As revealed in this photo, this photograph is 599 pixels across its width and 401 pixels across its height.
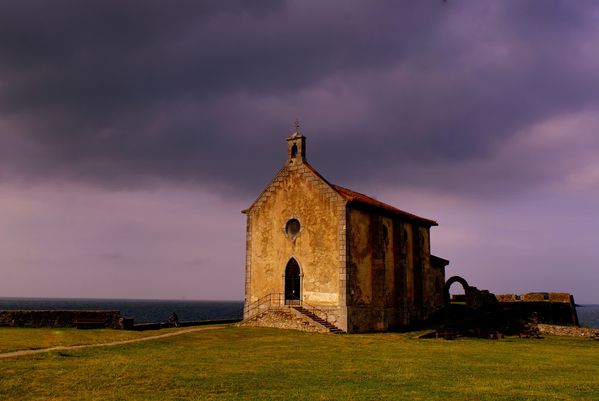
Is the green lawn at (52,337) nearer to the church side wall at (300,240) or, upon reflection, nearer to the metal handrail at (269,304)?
the metal handrail at (269,304)

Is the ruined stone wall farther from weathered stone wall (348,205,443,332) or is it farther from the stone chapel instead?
the stone chapel

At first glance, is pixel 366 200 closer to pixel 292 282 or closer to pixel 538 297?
pixel 292 282

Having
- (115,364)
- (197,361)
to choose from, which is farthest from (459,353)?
(115,364)

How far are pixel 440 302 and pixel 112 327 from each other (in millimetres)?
27396

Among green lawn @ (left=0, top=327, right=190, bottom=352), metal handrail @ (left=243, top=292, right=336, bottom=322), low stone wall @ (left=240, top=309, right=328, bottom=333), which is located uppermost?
metal handrail @ (left=243, top=292, right=336, bottom=322)

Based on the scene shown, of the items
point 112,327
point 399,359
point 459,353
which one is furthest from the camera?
point 112,327

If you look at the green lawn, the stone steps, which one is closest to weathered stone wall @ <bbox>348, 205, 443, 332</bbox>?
the stone steps

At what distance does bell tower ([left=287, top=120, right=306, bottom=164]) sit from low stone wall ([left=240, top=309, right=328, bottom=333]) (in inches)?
370

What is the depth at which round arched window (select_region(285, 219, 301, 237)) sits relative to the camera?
32.4m

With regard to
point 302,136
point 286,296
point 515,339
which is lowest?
point 515,339

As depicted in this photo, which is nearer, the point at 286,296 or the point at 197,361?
the point at 197,361

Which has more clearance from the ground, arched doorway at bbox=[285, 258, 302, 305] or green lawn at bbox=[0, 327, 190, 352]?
arched doorway at bbox=[285, 258, 302, 305]

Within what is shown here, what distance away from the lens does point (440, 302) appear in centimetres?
4431

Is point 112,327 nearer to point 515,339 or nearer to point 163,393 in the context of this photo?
point 163,393
